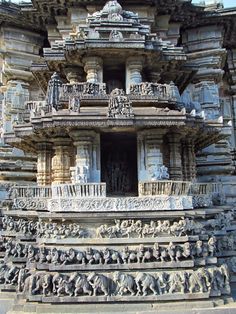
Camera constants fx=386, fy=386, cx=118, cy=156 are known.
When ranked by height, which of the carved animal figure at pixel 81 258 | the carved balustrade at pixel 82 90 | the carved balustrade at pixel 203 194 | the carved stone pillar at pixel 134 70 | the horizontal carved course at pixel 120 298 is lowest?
the horizontal carved course at pixel 120 298

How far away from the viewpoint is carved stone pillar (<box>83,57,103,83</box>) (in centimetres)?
1123

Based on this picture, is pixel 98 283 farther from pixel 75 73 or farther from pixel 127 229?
pixel 75 73

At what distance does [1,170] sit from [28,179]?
1.12 meters

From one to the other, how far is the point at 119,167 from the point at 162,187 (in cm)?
194

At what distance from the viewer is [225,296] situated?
8898 millimetres

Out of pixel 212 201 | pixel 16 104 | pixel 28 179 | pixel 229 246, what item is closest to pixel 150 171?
pixel 212 201

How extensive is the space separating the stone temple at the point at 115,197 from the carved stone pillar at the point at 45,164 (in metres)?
0.03

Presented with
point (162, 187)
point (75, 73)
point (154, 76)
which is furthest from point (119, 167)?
point (75, 73)

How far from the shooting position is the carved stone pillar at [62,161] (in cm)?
1026

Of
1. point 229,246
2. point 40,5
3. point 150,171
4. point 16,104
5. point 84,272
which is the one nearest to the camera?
point 84,272

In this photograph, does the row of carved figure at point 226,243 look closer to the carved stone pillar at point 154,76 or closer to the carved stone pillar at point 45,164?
the carved stone pillar at point 45,164

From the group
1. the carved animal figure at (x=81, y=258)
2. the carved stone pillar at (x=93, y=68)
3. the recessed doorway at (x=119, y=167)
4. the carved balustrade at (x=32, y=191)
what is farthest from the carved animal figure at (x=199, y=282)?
the carved stone pillar at (x=93, y=68)

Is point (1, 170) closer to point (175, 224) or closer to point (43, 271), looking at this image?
point (43, 271)

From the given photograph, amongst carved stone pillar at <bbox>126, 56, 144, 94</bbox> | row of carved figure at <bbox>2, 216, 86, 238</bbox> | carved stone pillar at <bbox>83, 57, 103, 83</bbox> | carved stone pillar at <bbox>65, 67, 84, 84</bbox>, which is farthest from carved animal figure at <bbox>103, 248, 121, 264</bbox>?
carved stone pillar at <bbox>65, 67, 84, 84</bbox>
